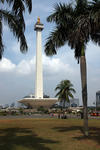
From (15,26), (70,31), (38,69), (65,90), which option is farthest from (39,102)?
(15,26)

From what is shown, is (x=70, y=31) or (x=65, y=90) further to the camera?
(x=65, y=90)

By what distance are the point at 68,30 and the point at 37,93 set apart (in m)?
72.5

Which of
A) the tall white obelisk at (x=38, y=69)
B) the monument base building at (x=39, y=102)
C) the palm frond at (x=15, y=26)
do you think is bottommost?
the monument base building at (x=39, y=102)

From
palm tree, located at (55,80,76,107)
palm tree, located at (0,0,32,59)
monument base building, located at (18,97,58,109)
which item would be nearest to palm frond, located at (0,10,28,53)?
palm tree, located at (0,0,32,59)

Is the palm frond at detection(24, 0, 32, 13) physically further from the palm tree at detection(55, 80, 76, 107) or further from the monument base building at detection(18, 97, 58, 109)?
the monument base building at detection(18, 97, 58, 109)

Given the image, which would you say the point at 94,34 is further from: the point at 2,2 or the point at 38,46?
the point at 38,46

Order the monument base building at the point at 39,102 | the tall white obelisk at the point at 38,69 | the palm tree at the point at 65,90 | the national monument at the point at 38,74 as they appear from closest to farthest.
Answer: the palm tree at the point at 65,90, the tall white obelisk at the point at 38,69, the national monument at the point at 38,74, the monument base building at the point at 39,102

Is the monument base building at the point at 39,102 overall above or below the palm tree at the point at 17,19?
below

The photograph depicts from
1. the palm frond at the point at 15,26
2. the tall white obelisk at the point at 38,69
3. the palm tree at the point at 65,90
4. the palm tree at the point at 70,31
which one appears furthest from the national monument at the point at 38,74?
the palm frond at the point at 15,26

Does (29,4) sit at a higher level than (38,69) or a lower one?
lower

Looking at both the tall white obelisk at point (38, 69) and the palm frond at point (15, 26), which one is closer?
the palm frond at point (15, 26)

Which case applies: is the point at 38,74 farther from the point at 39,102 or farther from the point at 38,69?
the point at 39,102

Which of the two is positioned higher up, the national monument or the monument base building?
the national monument

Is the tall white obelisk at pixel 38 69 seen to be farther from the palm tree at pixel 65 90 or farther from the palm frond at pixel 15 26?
the palm frond at pixel 15 26
